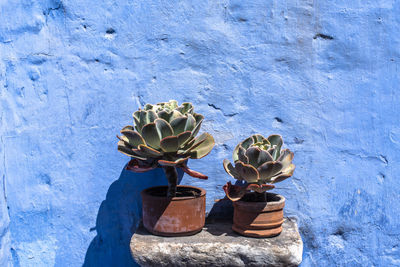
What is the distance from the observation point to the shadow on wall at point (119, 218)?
122 cm

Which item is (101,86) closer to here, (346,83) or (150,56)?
(150,56)

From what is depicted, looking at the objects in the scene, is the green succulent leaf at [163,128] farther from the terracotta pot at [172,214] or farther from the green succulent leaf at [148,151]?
the terracotta pot at [172,214]

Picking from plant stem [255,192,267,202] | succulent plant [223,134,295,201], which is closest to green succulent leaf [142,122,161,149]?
succulent plant [223,134,295,201]

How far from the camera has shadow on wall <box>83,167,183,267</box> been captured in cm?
122

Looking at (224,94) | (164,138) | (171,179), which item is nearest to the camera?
(164,138)

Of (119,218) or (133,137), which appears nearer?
(133,137)

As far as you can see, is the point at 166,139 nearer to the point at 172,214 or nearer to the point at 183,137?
the point at 183,137

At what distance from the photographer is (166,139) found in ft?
3.17

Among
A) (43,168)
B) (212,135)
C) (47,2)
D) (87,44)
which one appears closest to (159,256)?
(212,135)

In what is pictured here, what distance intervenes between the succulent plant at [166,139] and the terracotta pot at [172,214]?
0.05 m

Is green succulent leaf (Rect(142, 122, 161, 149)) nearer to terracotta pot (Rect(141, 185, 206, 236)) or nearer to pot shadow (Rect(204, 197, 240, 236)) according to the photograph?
terracotta pot (Rect(141, 185, 206, 236))

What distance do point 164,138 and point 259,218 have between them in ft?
1.09

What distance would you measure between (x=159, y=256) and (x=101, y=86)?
0.53 meters

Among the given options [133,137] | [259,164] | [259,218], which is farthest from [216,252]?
[133,137]
